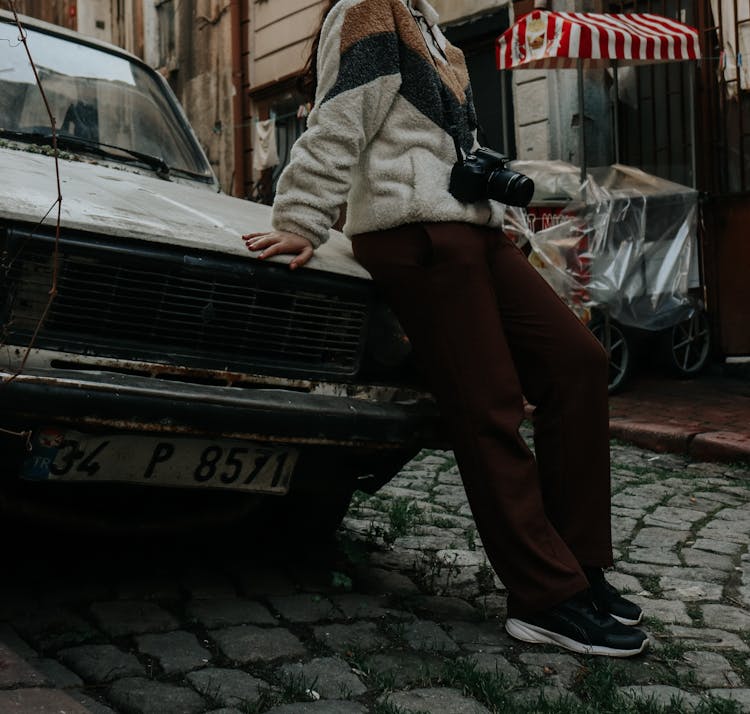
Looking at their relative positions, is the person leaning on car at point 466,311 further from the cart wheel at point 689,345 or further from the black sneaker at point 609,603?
the cart wheel at point 689,345

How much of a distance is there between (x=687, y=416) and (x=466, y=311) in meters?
4.22

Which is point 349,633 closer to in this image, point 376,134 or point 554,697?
point 554,697

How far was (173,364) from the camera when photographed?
260cm

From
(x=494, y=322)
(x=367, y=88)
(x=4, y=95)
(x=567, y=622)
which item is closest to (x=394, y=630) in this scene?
(x=567, y=622)

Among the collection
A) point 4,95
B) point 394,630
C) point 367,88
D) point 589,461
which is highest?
point 4,95

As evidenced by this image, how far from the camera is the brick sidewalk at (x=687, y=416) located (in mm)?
5664

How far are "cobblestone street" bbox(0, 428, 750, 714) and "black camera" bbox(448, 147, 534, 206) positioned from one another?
1.16m

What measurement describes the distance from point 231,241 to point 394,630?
1118 millimetres

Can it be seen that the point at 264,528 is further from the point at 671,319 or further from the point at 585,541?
the point at 671,319

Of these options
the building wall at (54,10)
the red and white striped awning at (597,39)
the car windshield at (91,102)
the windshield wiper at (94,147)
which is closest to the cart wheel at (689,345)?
the red and white striped awning at (597,39)

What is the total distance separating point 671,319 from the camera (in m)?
7.22

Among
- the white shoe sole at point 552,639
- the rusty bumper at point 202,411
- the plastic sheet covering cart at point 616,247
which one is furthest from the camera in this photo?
the plastic sheet covering cart at point 616,247

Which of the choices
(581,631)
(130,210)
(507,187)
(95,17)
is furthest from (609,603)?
(95,17)

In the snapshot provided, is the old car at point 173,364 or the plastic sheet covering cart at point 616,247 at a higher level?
the plastic sheet covering cart at point 616,247
